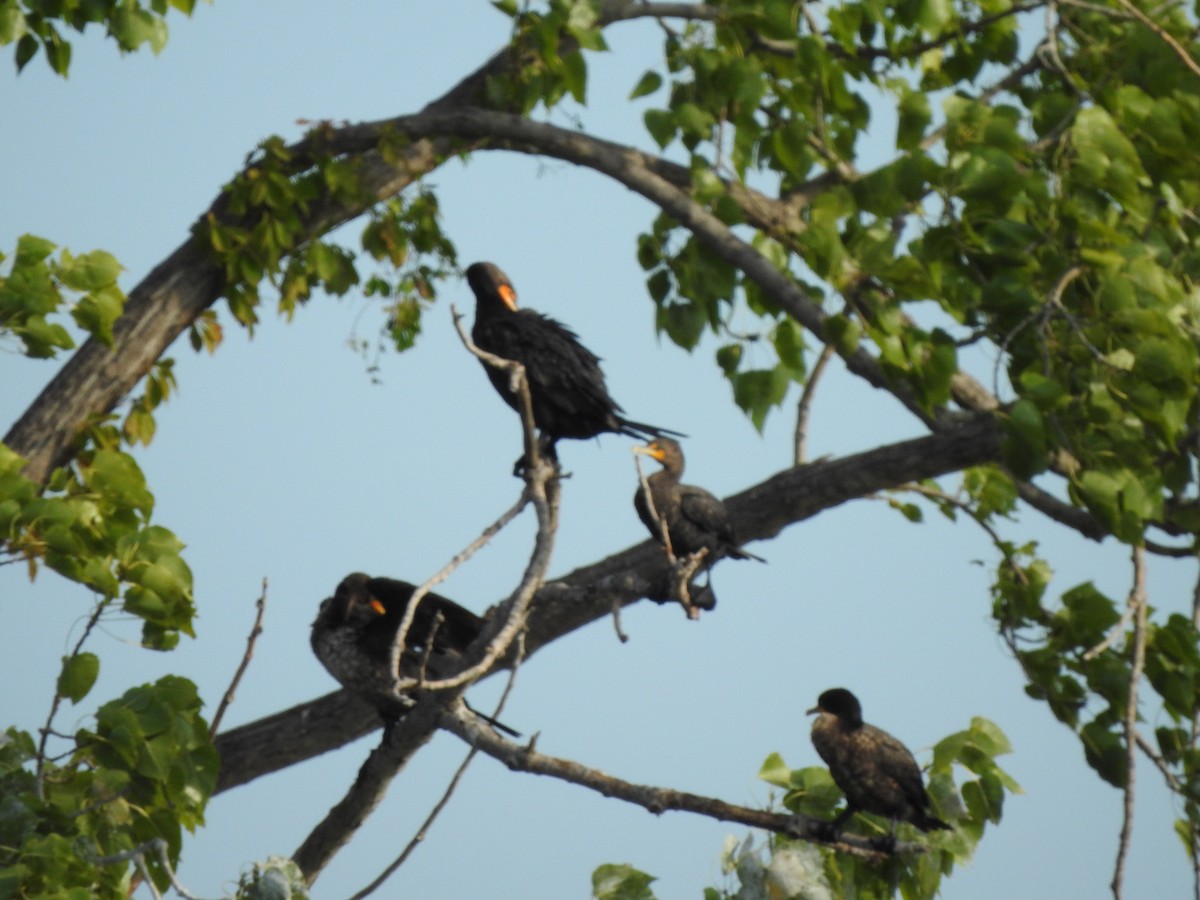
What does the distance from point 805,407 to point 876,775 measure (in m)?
1.90

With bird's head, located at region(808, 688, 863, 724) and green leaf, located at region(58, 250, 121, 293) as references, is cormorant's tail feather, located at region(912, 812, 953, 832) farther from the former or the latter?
green leaf, located at region(58, 250, 121, 293)

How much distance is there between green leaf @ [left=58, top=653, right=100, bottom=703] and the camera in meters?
3.69

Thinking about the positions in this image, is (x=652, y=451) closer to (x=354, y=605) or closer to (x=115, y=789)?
(x=354, y=605)

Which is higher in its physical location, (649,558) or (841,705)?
(649,558)

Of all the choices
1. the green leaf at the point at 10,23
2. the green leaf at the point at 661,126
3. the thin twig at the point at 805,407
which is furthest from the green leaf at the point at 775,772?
the green leaf at the point at 10,23

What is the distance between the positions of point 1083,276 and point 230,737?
10.6ft

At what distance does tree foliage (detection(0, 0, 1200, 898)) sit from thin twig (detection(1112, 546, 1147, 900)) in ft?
0.05

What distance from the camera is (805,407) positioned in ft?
19.2

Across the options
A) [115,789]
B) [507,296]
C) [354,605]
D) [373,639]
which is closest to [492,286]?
[507,296]

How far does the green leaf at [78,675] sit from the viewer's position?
3.69 meters

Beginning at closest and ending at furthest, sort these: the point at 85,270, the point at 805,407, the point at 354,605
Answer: the point at 85,270, the point at 354,605, the point at 805,407

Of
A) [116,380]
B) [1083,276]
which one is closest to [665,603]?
[1083,276]

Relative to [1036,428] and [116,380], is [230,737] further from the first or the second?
[1036,428]

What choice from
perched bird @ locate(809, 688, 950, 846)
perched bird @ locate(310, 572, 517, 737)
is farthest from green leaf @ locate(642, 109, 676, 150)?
perched bird @ locate(809, 688, 950, 846)
